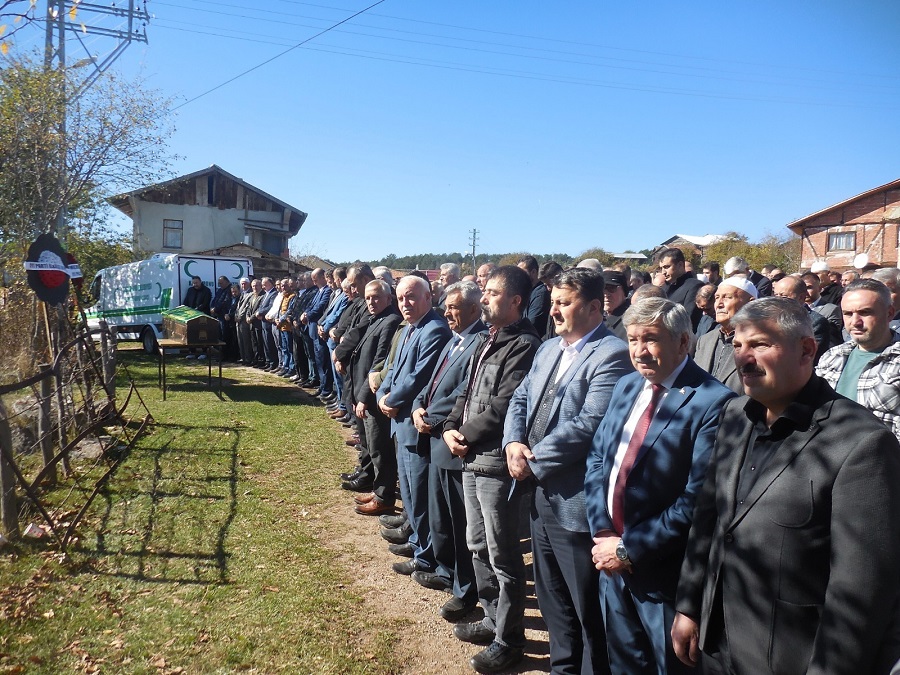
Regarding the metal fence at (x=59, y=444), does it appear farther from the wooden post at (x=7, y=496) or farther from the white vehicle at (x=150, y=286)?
the white vehicle at (x=150, y=286)

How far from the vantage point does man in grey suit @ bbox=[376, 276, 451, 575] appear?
16.4 ft

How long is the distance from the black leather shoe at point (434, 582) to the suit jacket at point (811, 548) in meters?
2.76

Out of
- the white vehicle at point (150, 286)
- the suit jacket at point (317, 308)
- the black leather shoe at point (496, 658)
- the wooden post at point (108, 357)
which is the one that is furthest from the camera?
the white vehicle at point (150, 286)

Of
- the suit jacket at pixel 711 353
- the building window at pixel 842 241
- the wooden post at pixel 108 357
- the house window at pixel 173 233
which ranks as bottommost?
the wooden post at pixel 108 357

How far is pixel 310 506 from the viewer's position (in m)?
6.41

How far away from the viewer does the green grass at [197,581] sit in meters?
3.87

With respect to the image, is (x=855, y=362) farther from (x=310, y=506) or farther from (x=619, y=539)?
(x=310, y=506)

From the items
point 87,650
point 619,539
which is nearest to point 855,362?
point 619,539

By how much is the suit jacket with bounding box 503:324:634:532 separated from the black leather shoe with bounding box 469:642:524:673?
1104mm

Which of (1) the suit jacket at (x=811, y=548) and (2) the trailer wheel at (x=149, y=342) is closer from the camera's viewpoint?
(1) the suit jacket at (x=811, y=548)

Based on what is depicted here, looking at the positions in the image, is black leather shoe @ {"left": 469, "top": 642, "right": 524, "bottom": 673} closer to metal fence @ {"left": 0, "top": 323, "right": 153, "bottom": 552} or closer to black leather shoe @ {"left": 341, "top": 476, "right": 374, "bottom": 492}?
black leather shoe @ {"left": 341, "top": 476, "right": 374, "bottom": 492}

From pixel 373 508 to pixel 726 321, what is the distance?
12.4ft

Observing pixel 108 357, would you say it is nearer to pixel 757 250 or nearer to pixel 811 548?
pixel 811 548

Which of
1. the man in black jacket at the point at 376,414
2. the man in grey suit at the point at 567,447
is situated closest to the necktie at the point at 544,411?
the man in grey suit at the point at 567,447
